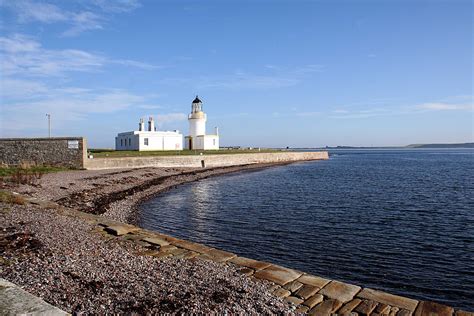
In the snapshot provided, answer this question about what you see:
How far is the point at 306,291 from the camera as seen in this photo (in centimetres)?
636

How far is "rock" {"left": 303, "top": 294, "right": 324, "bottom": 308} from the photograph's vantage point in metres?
5.86

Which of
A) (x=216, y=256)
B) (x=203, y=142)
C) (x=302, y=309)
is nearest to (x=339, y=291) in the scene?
(x=302, y=309)

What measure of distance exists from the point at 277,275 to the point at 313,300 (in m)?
1.21

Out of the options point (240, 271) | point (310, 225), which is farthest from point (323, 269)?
point (310, 225)

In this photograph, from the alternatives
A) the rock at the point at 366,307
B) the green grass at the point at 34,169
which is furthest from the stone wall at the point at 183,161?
the rock at the point at 366,307

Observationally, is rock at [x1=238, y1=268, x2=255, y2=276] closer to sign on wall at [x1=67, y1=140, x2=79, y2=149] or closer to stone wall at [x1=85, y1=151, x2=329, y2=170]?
sign on wall at [x1=67, y1=140, x2=79, y2=149]

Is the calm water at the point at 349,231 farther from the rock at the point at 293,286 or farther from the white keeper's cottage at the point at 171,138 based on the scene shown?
the white keeper's cottage at the point at 171,138

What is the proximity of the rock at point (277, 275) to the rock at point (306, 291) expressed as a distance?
Answer: 1.29ft

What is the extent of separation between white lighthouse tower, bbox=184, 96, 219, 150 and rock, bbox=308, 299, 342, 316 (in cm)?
5597

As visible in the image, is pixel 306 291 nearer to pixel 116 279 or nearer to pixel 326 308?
pixel 326 308

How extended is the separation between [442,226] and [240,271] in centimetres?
1155

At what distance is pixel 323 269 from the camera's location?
9617 mm

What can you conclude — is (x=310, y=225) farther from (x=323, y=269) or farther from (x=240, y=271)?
(x=240, y=271)

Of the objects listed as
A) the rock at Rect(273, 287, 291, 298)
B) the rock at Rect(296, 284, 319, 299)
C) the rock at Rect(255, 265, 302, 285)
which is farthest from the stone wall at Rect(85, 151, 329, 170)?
the rock at Rect(296, 284, 319, 299)
